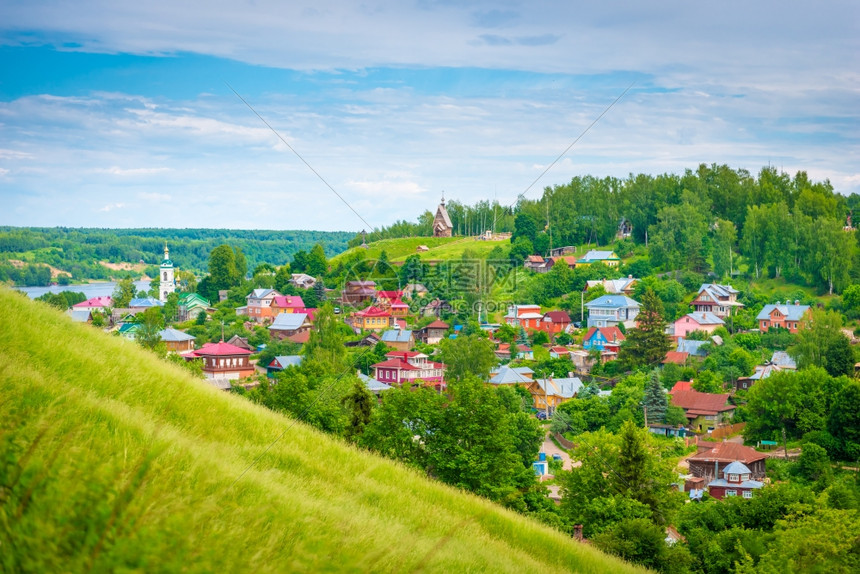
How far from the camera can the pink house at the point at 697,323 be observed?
153 ft

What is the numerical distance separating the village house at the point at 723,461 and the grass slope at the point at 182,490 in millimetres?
19070

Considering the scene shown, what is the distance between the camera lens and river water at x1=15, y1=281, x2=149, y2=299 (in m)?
11.4

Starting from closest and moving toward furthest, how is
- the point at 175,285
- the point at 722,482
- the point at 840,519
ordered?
the point at 840,519 → the point at 722,482 → the point at 175,285

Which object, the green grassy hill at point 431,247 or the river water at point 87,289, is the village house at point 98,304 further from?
the green grassy hill at point 431,247

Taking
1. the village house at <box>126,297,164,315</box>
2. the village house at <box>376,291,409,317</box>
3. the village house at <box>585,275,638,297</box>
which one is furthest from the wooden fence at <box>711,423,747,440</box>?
the village house at <box>126,297,164,315</box>

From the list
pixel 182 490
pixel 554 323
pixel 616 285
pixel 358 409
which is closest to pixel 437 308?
pixel 554 323

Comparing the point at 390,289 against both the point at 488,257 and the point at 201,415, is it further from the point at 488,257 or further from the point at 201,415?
the point at 201,415

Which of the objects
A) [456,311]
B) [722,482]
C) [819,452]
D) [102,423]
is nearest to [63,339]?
[102,423]

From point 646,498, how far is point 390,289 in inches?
1625

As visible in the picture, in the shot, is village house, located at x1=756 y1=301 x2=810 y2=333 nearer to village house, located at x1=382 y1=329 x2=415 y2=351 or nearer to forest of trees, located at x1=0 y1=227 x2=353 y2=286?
village house, located at x1=382 y1=329 x2=415 y2=351

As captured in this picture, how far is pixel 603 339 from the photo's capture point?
4547 cm

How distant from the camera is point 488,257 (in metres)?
61.0

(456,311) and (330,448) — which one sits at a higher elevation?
(330,448)

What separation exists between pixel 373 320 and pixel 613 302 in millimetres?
14212
